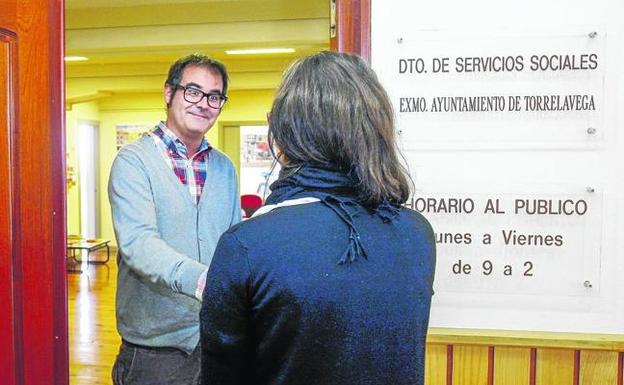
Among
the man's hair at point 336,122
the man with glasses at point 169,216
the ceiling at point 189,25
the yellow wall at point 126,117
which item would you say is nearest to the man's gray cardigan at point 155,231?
the man with glasses at point 169,216

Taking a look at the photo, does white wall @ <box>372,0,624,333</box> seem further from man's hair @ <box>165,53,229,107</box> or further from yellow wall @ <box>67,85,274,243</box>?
yellow wall @ <box>67,85,274,243</box>

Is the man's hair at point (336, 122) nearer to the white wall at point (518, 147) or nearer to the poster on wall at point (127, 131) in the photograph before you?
the white wall at point (518, 147)

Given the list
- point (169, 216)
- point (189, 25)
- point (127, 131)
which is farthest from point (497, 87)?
point (127, 131)

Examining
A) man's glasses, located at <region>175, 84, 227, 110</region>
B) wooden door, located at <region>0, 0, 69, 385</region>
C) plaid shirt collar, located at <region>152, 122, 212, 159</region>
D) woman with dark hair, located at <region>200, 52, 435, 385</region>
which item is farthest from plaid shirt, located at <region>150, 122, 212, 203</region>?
woman with dark hair, located at <region>200, 52, 435, 385</region>

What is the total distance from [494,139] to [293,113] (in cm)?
87

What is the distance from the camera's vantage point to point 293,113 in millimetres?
893

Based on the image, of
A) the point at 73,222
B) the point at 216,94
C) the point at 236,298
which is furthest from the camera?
the point at 73,222

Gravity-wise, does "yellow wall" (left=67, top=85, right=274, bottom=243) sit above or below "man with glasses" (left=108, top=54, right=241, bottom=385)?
above

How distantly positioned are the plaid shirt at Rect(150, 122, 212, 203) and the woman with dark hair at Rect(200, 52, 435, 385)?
0.80 meters

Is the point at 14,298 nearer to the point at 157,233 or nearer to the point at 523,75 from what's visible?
the point at 157,233

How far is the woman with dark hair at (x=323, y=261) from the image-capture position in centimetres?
84

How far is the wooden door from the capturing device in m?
1.59

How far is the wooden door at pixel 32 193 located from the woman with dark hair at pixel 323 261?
0.95 metres

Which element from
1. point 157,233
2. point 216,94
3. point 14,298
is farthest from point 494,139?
point 14,298
